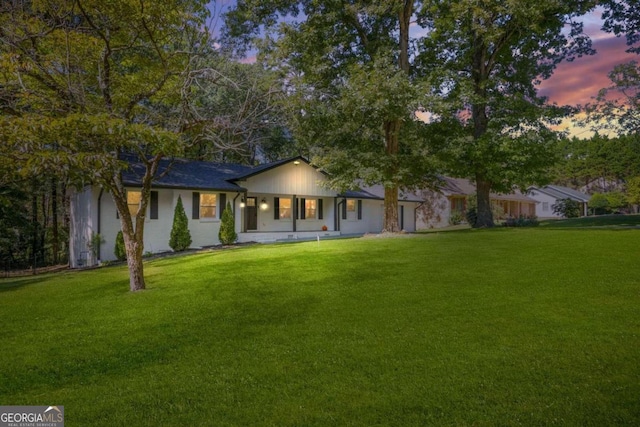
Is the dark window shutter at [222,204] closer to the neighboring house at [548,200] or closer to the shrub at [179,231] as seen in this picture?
the shrub at [179,231]

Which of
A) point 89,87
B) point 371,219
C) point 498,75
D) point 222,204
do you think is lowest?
point 371,219

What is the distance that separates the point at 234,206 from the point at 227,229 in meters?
1.80

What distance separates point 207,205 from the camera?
19.8m

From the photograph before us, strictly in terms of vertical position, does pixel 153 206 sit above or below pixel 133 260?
above

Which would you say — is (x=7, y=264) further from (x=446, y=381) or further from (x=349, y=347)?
(x=446, y=381)

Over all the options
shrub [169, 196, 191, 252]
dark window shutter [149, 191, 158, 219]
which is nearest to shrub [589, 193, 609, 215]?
shrub [169, 196, 191, 252]

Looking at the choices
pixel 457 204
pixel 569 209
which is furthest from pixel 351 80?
pixel 569 209

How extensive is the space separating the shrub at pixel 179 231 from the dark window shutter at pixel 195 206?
1.05m

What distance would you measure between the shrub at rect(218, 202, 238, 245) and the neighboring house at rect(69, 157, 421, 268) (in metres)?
0.42

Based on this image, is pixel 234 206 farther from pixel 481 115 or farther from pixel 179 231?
pixel 481 115

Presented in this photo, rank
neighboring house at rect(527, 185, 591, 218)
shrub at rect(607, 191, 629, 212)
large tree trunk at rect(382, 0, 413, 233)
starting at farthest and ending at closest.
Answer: neighboring house at rect(527, 185, 591, 218) < shrub at rect(607, 191, 629, 212) < large tree trunk at rect(382, 0, 413, 233)

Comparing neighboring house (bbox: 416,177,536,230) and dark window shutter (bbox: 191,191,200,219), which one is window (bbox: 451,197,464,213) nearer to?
neighboring house (bbox: 416,177,536,230)

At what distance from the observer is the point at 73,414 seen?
3.44 metres

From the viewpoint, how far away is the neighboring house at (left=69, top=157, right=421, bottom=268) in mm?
16781
